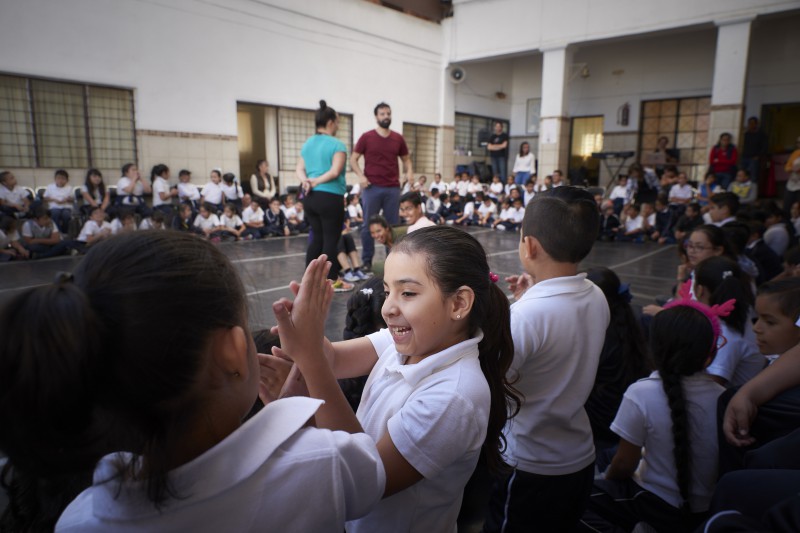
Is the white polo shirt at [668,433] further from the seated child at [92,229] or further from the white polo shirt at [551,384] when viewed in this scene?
the seated child at [92,229]

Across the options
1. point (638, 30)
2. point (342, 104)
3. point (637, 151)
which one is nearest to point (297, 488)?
point (342, 104)

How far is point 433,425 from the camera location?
2.91ft

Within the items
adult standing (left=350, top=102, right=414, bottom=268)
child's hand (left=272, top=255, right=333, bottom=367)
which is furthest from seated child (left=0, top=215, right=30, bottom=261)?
child's hand (left=272, top=255, right=333, bottom=367)

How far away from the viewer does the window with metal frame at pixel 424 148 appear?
14648 millimetres

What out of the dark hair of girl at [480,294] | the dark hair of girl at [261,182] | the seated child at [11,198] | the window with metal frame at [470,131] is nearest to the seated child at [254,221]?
the dark hair of girl at [261,182]

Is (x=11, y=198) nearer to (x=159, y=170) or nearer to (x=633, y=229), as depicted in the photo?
(x=159, y=170)

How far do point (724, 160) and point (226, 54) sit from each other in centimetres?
1025

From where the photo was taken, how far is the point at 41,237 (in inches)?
282

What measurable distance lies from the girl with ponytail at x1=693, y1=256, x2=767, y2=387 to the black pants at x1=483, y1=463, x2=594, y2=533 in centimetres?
106

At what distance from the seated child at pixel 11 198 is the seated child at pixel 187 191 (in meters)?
2.47

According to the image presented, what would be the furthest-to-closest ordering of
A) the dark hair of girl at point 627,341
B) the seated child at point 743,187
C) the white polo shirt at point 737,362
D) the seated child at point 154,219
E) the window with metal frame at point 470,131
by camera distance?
the window with metal frame at point 470,131 → the seated child at point 743,187 → the seated child at point 154,219 → the dark hair of girl at point 627,341 → the white polo shirt at point 737,362

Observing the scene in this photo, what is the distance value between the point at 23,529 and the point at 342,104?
1234 centimetres

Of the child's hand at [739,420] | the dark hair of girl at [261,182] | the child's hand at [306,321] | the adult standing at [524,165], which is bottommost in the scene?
the child's hand at [739,420]

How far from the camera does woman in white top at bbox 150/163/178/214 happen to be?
30.2 ft
